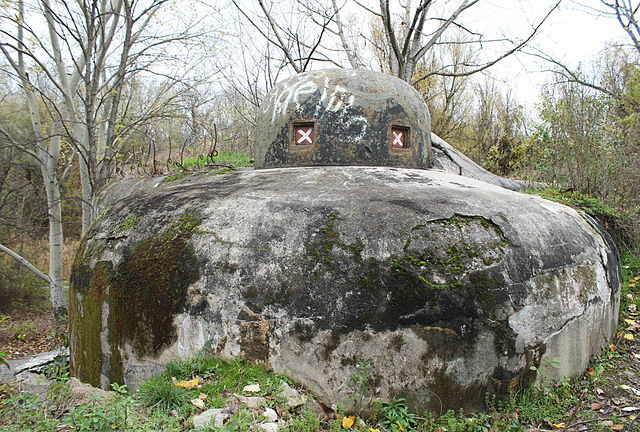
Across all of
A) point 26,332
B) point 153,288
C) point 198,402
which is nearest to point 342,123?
point 153,288

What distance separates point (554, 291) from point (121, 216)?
370 cm

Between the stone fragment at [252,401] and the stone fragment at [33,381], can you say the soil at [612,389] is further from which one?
the stone fragment at [252,401]

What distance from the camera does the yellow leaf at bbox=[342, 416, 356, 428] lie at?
2894 mm

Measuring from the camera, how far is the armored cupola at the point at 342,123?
4.83m

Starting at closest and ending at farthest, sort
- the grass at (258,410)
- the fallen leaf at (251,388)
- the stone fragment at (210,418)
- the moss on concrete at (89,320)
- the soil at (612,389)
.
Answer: the grass at (258,410), the stone fragment at (210,418), the fallen leaf at (251,388), the soil at (612,389), the moss on concrete at (89,320)

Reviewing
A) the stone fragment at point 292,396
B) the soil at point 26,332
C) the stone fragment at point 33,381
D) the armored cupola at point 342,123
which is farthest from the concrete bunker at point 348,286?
the soil at point 26,332

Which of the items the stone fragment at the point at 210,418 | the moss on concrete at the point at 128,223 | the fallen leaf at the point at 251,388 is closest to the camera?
the stone fragment at the point at 210,418

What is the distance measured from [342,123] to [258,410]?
308 cm

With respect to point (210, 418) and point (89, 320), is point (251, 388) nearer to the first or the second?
point (210, 418)

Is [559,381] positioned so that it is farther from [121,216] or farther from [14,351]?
[14,351]

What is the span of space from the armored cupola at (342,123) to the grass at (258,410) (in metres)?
2.52

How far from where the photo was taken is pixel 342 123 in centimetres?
482

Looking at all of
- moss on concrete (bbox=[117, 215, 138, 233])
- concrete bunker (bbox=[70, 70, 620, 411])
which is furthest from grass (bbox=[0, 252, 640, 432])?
moss on concrete (bbox=[117, 215, 138, 233])

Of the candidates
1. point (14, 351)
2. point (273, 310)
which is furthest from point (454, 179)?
point (14, 351)
